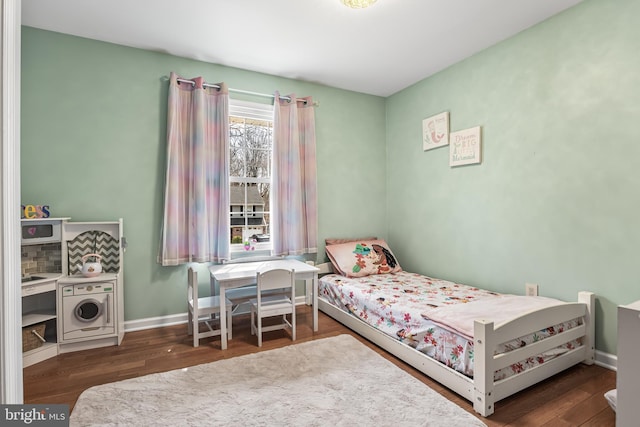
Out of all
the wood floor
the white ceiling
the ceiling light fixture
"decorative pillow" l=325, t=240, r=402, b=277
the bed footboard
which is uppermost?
the white ceiling

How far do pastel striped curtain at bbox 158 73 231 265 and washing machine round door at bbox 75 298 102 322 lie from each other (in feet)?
2.00

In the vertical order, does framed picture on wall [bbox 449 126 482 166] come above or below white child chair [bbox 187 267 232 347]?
above

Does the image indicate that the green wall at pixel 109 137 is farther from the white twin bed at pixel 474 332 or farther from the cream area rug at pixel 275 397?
the white twin bed at pixel 474 332

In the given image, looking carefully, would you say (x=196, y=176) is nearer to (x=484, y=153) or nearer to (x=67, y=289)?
(x=67, y=289)

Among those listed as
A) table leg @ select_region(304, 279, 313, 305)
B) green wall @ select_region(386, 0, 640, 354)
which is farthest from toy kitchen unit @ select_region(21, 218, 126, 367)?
green wall @ select_region(386, 0, 640, 354)

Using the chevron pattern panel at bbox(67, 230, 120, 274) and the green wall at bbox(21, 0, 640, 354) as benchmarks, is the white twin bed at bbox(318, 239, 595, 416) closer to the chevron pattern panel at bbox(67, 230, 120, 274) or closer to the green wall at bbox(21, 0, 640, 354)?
the green wall at bbox(21, 0, 640, 354)

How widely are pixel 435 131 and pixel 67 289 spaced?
3800 millimetres

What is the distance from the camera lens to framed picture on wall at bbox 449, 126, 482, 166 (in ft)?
10.0

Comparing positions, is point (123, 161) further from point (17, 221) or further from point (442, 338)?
point (442, 338)

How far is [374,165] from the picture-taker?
4.20 m

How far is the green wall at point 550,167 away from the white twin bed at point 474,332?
27 cm

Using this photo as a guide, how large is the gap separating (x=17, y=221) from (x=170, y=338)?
2295 millimetres

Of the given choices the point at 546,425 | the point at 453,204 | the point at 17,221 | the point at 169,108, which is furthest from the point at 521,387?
the point at 169,108

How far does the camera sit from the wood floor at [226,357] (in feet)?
5.69
